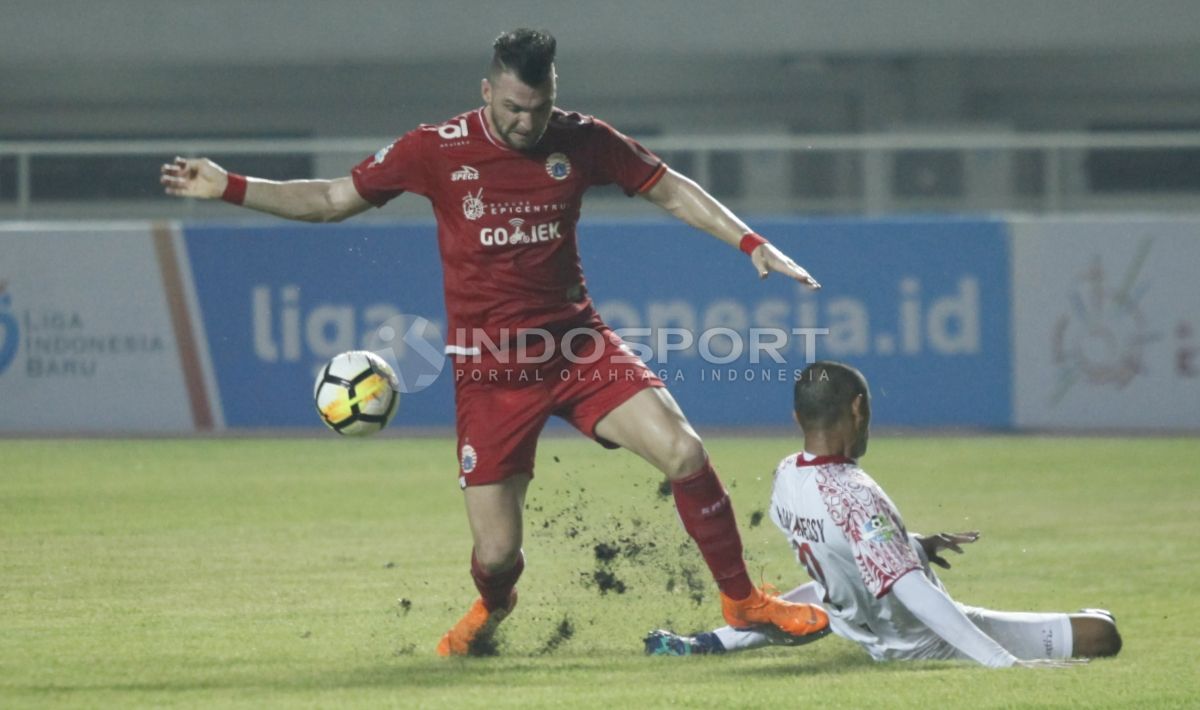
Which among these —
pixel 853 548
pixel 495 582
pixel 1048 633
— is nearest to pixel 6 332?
pixel 495 582

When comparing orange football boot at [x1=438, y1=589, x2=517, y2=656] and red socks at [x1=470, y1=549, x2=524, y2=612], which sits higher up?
red socks at [x1=470, y1=549, x2=524, y2=612]

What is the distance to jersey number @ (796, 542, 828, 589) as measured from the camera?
640 cm

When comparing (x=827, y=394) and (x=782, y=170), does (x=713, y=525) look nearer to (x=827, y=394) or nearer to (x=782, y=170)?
(x=827, y=394)

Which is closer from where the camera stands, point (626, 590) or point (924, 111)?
point (626, 590)

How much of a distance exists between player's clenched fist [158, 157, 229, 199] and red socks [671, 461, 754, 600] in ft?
6.26

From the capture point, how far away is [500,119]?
6590 mm

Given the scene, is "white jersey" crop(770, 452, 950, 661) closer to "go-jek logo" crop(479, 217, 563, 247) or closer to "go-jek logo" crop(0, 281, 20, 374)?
"go-jek logo" crop(479, 217, 563, 247)

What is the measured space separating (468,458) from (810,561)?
4.16ft

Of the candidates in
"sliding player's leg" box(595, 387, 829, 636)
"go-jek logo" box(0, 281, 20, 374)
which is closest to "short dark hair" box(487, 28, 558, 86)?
"sliding player's leg" box(595, 387, 829, 636)

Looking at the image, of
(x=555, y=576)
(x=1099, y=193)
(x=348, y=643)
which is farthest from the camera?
(x=1099, y=193)

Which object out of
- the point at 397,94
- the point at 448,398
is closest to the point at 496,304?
the point at 448,398

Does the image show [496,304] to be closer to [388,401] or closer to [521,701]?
[388,401]

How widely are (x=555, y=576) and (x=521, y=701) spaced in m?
3.16

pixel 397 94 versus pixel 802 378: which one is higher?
pixel 397 94
